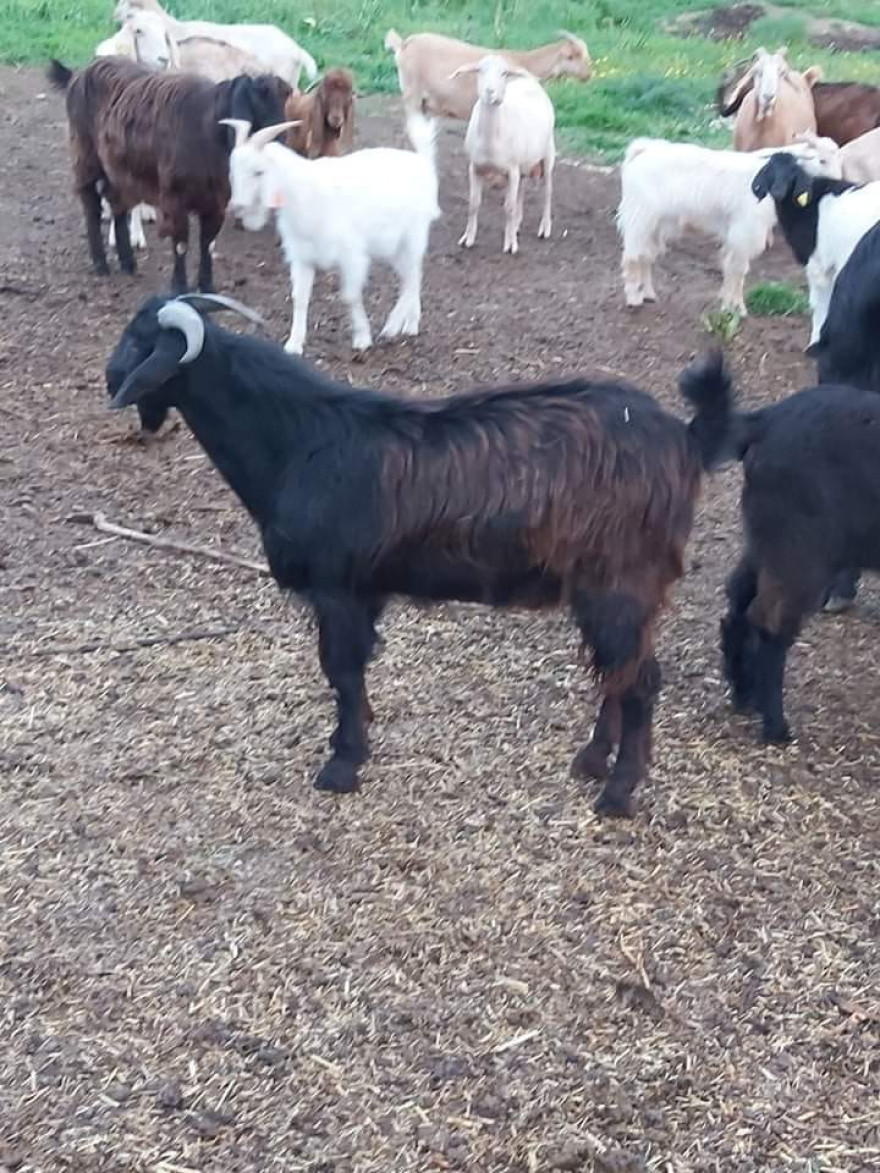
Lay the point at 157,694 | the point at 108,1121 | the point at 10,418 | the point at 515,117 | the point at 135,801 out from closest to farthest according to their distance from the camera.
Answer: the point at 108,1121
the point at 135,801
the point at 157,694
the point at 10,418
the point at 515,117

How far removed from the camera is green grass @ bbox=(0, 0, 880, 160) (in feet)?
47.1

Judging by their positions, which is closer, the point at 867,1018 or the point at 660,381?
the point at 867,1018

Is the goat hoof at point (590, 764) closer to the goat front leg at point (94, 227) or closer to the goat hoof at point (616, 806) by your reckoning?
the goat hoof at point (616, 806)

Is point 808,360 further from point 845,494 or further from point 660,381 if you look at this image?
point 845,494

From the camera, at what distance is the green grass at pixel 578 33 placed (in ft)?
47.1

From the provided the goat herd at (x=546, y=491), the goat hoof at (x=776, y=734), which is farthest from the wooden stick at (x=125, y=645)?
the goat hoof at (x=776, y=734)

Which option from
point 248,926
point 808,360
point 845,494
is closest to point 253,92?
point 808,360

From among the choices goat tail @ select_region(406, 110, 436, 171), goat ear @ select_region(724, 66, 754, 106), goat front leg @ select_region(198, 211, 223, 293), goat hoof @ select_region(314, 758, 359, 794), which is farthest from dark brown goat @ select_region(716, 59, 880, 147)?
goat hoof @ select_region(314, 758, 359, 794)

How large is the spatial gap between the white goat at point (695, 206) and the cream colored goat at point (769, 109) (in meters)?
2.09

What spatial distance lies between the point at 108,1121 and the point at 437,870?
1.17 metres

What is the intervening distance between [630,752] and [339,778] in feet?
2.85

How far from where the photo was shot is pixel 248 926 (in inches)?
145

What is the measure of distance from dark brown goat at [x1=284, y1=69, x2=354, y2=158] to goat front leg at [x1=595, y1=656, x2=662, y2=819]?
6.43 metres

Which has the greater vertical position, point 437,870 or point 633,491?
point 633,491
